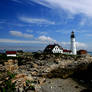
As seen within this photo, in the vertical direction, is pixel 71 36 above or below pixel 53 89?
above

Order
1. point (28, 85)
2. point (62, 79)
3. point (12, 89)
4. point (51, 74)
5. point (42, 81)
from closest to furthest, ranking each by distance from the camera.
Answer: point (12, 89) < point (28, 85) < point (42, 81) < point (62, 79) < point (51, 74)

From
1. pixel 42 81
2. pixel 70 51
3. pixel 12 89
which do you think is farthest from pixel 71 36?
pixel 12 89

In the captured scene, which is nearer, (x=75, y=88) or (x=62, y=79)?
(x=75, y=88)

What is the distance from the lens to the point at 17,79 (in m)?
15.8

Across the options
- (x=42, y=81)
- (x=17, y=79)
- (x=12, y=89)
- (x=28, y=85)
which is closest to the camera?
(x=12, y=89)

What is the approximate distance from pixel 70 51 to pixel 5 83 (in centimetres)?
4467

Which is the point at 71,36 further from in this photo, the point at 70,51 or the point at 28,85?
the point at 28,85

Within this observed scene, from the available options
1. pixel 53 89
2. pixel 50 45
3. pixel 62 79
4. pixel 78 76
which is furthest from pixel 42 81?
pixel 50 45

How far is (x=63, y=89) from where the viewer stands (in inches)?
592

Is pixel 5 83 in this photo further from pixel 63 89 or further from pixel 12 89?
pixel 63 89

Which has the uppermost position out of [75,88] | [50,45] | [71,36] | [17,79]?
[71,36]

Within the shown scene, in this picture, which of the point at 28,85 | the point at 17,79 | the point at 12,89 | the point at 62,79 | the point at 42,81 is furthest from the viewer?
the point at 62,79

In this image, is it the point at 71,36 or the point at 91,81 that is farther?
the point at 71,36

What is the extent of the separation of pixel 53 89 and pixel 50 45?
4241 cm
